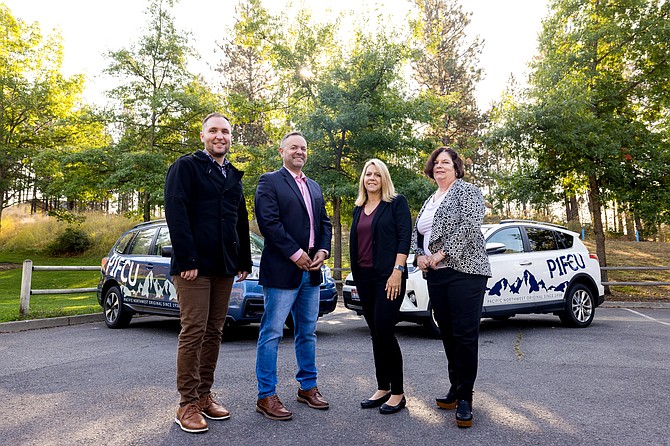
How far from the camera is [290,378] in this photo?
15.8ft

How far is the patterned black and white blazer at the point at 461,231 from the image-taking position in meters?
3.73

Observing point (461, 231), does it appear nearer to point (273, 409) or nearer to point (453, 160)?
point (453, 160)

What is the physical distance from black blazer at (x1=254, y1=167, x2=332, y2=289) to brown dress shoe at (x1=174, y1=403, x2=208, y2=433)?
1.00m

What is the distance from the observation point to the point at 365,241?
13.1 ft

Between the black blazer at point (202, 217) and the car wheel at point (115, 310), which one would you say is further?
the car wheel at point (115, 310)

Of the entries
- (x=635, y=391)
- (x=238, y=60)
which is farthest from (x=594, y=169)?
(x=238, y=60)

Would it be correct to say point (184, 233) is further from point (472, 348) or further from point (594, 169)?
point (594, 169)

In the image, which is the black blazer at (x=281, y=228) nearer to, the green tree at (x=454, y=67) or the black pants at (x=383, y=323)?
the black pants at (x=383, y=323)

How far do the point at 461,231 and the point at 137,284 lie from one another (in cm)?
588

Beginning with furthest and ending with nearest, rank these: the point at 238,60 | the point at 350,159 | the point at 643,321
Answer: the point at 238,60 → the point at 350,159 → the point at 643,321

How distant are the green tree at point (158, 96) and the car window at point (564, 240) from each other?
42.9ft

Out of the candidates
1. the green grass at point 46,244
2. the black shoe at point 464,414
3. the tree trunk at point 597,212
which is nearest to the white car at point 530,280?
the black shoe at point 464,414

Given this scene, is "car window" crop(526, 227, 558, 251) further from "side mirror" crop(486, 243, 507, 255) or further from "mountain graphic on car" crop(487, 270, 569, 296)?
"side mirror" crop(486, 243, 507, 255)

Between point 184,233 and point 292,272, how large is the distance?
2.78 ft
